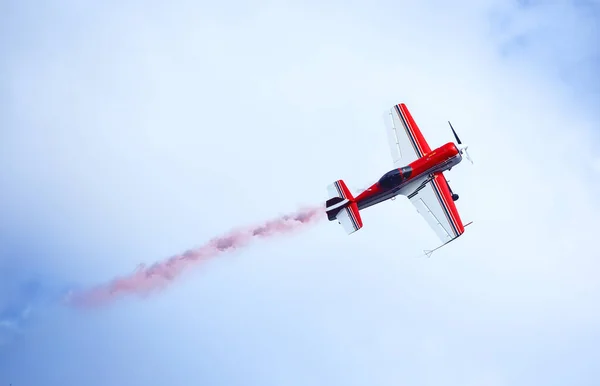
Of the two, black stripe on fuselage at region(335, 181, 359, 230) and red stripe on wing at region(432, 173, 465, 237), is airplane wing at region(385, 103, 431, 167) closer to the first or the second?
red stripe on wing at region(432, 173, 465, 237)

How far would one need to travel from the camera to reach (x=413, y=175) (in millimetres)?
82062

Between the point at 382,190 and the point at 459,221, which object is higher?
the point at 382,190

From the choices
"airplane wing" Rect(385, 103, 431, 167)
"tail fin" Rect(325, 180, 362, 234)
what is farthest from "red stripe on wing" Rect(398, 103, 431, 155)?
"tail fin" Rect(325, 180, 362, 234)

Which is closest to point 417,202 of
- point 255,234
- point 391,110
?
point 391,110

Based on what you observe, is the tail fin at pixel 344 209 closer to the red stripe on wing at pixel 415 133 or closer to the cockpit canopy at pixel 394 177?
the cockpit canopy at pixel 394 177

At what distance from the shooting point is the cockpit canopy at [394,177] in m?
81.2

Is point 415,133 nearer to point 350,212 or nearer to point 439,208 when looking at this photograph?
point 439,208

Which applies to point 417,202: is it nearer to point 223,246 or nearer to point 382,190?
point 382,190

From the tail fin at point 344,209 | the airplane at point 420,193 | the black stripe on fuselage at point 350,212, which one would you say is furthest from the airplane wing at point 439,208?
the black stripe on fuselage at point 350,212

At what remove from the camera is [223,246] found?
85000 millimetres

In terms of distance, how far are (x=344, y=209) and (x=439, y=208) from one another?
8.71 metres

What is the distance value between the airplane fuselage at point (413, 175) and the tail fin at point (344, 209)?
1.03 meters

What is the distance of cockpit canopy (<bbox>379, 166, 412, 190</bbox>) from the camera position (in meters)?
81.2

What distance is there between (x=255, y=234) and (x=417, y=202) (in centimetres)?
1574
